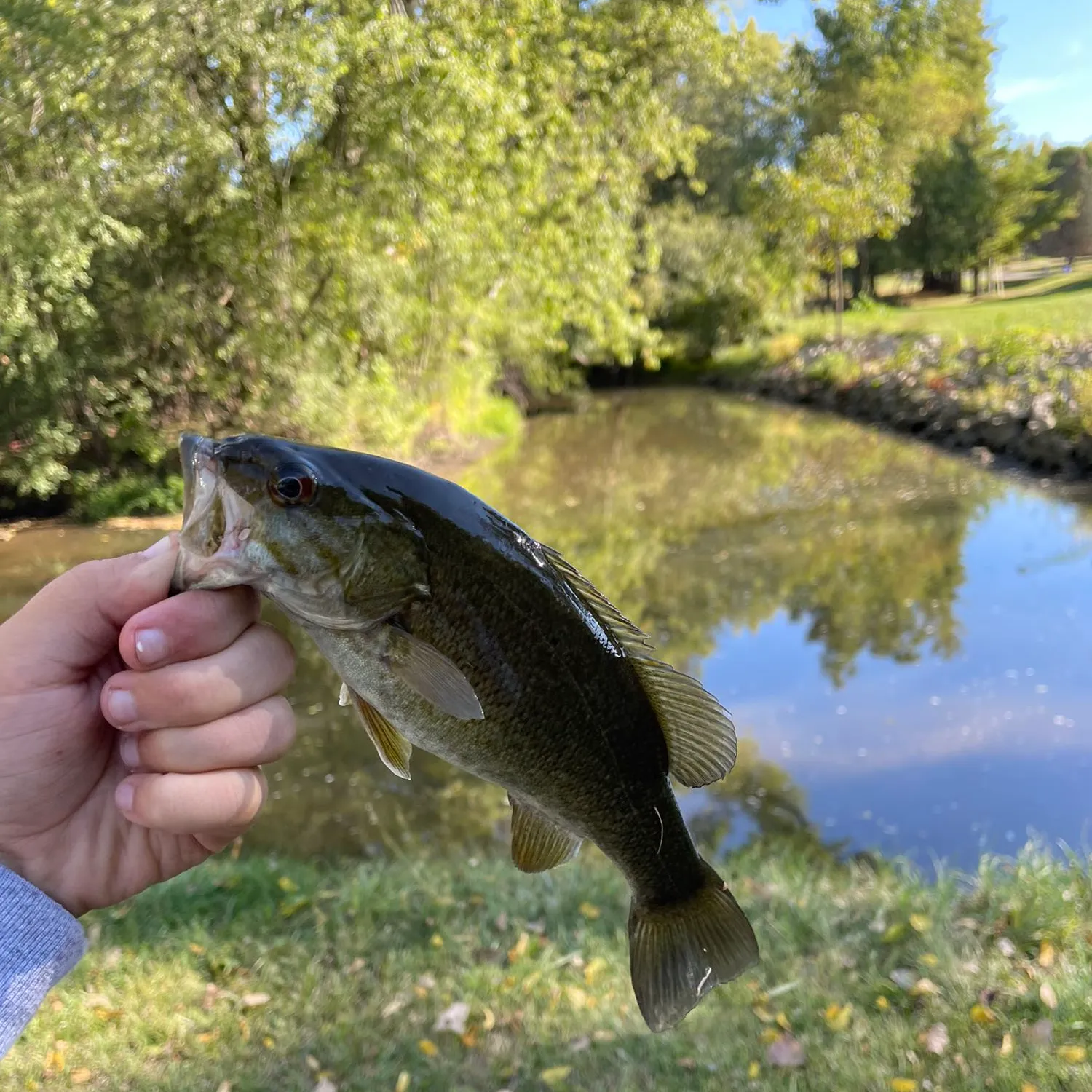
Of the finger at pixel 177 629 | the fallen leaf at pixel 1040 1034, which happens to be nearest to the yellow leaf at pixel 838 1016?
the fallen leaf at pixel 1040 1034

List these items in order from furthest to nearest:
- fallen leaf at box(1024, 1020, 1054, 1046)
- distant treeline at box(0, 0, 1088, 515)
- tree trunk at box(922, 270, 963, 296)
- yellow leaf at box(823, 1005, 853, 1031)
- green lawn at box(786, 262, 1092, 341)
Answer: tree trunk at box(922, 270, 963, 296)
green lawn at box(786, 262, 1092, 341)
distant treeline at box(0, 0, 1088, 515)
yellow leaf at box(823, 1005, 853, 1031)
fallen leaf at box(1024, 1020, 1054, 1046)

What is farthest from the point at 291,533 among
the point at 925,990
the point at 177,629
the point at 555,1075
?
the point at 925,990

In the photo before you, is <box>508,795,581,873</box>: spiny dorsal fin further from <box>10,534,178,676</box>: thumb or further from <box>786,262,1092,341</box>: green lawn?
<box>786,262,1092,341</box>: green lawn

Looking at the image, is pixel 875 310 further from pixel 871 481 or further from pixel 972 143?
pixel 871 481

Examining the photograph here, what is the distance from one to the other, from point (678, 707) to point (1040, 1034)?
2.78 metres

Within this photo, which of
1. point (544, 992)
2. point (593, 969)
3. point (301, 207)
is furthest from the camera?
point (301, 207)

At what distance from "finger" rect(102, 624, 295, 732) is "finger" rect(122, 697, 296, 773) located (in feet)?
0.07

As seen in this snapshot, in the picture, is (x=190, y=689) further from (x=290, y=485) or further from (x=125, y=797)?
(x=290, y=485)

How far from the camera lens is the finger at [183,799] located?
1704 mm

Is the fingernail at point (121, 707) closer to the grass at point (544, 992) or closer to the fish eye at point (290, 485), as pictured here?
the fish eye at point (290, 485)

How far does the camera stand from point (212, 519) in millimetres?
1489

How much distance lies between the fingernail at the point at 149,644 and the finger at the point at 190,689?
41 millimetres

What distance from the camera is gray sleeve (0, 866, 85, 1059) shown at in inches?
67.0

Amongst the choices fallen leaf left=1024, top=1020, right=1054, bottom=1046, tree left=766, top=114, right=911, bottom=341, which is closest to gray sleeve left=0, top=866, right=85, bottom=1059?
fallen leaf left=1024, top=1020, right=1054, bottom=1046
